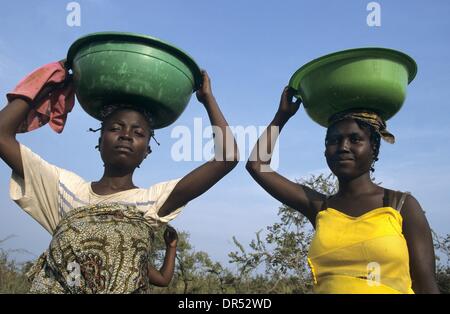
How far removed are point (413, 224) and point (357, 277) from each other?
1.42 feet

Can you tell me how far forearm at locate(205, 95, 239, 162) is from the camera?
266 cm

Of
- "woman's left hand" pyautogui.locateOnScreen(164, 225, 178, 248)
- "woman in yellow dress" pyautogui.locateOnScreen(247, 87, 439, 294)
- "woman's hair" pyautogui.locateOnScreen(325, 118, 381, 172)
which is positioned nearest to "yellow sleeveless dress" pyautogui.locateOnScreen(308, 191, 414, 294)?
"woman in yellow dress" pyautogui.locateOnScreen(247, 87, 439, 294)

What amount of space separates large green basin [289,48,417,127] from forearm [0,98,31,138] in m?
1.67

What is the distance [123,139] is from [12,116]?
25.4 inches

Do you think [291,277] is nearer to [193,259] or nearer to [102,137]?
[193,259]

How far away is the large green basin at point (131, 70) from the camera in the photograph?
242 cm

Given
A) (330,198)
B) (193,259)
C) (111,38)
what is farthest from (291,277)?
(111,38)

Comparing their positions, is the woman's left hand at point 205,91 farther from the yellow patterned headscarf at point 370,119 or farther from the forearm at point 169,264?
the forearm at point 169,264

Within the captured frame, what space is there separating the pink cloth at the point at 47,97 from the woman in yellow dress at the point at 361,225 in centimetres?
141

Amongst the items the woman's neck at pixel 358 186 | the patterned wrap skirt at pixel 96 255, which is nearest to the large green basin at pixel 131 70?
the patterned wrap skirt at pixel 96 255

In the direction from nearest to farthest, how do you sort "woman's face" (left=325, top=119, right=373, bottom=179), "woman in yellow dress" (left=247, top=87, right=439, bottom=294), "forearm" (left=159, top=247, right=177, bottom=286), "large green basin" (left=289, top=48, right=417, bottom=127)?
"woman in yellow dress" (left=247, top=87, right=439, bottom=294) → "large green basin" (left=289, top=48, right=417, bottom=127) → "woman's face" (left=325, top=119, right=373, bottom=179) → "forearm" (left=159, top=247, right=177, bottom=286)

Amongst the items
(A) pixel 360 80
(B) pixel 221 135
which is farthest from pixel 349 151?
(B) pixel 221 135

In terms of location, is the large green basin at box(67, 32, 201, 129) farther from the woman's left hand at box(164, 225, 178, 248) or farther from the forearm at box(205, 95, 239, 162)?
the woman's left hand at box(164, 225, 178, 248)

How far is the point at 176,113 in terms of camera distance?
8.82 feet
